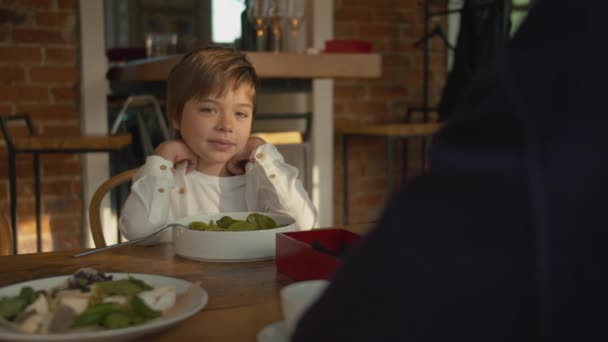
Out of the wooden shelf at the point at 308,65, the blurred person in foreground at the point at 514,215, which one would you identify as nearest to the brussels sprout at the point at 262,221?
the blurred person in foreground at the point at 514,215

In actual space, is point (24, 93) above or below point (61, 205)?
above

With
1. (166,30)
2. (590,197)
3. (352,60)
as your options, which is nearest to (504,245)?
(590,197)

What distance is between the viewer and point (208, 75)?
1.59 m

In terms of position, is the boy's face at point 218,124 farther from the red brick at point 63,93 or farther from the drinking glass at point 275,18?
the red brick at point 63,93

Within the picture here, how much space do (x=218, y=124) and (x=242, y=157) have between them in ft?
0.40

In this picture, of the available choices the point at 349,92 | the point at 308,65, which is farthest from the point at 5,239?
the point at 349,92

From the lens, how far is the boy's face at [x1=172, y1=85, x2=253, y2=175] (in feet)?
5.15

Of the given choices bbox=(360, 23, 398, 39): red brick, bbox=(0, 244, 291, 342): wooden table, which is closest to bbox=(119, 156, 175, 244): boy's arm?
bbox=(0, 244, 291, 342): wooden table

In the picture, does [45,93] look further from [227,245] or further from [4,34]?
[227,245]

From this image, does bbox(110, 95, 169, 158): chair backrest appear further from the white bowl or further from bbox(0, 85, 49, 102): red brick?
the white bowl

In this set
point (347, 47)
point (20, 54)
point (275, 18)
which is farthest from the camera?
point (20, 54)

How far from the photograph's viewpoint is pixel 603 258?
12.8 inches

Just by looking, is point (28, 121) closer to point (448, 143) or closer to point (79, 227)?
point (79, 227)

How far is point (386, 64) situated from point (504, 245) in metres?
3.66
